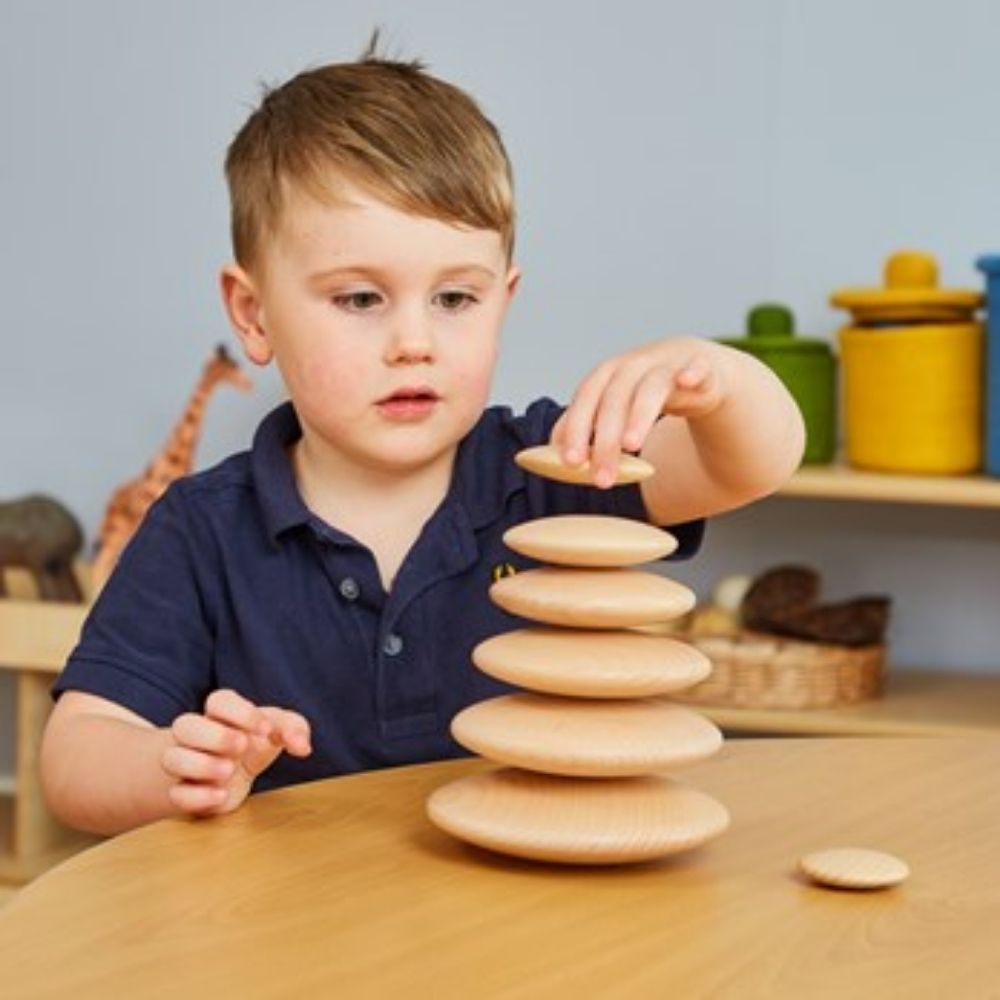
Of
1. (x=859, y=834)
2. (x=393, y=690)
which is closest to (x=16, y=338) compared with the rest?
(x=393, y=690)

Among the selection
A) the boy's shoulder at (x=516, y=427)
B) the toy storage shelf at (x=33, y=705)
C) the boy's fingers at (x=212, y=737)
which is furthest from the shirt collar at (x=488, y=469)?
the toy storage shelf at (x=33, y=705)

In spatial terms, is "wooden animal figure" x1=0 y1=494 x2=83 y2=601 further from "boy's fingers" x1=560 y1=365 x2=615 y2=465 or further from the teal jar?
"boy's fingers" x1=560 y1=365 x2=615 y2=465

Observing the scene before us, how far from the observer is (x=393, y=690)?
129 cm

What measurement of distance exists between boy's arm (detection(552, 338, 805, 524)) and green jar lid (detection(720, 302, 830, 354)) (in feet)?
4.45

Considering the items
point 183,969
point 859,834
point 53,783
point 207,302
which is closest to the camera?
point 183,969

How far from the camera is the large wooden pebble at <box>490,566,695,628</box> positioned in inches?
36.3

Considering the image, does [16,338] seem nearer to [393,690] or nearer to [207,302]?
[207,302]

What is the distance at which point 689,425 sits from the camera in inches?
48.3

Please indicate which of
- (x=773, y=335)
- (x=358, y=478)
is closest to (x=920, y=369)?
(x=773, y=335)

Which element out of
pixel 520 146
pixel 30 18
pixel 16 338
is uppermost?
pixel 30 18

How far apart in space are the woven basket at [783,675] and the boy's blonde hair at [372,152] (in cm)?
141

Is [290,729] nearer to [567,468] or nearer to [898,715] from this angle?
[567,468]

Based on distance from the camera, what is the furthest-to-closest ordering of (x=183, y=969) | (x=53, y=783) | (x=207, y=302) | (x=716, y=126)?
(x=207, y=302), (x=716, y=126), (x=53, y=783), (x=183, y=969)

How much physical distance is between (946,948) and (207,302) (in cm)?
245
